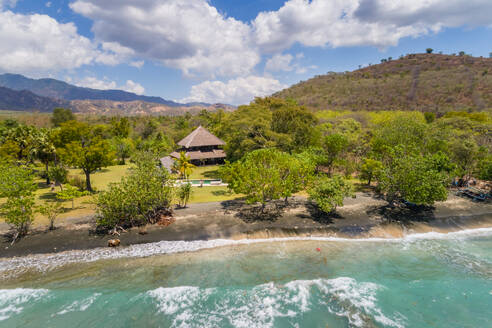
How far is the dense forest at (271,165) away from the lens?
21797 millimetres

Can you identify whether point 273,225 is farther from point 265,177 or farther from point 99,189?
point 99,189

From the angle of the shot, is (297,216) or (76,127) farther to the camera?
(76,127)

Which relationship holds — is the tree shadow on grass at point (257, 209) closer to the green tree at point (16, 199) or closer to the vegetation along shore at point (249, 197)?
the vegetation along shore at point (249, 197)

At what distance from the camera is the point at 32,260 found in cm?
1761

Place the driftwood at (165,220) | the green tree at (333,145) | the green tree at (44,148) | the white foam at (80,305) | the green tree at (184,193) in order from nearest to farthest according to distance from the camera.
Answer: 1. the white foam at (80,305)
2. the driftwood at (165,220)
3. the green tree at (184,193)
4. the green tree at (44,148)
5. the green tree at (333,145)

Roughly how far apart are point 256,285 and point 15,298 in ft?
48.8

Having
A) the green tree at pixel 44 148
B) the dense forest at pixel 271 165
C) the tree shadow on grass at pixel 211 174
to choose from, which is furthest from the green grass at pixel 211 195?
the green tree at pixel 44 148

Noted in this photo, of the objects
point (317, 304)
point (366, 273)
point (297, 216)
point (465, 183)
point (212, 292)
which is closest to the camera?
point (317, 304)

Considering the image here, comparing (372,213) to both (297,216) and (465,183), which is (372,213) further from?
(465,183)

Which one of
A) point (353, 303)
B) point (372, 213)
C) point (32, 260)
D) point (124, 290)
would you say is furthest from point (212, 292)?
point (372, 213)

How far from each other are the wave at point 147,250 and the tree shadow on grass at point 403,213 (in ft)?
7.28

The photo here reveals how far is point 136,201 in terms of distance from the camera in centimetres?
2180

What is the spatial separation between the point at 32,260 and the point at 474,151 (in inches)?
1889

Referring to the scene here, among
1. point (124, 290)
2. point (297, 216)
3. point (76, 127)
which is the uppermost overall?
point (76, 127)
